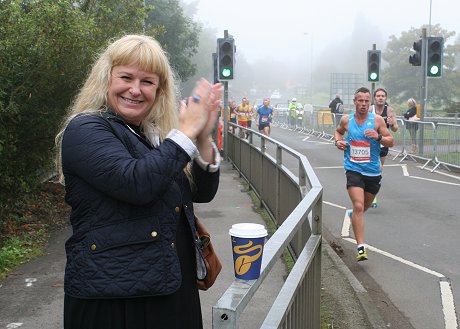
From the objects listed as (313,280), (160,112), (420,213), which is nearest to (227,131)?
(420,213)

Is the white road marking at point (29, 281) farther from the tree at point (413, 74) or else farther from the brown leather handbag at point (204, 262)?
the tree at point (413, 74)

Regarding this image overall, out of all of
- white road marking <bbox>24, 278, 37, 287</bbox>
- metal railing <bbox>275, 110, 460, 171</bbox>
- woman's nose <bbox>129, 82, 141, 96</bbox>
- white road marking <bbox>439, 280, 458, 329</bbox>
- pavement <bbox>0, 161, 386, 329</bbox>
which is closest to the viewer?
woman's nose <bbox>129, 82, 141, 96</bbox>

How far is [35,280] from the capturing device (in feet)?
17.5

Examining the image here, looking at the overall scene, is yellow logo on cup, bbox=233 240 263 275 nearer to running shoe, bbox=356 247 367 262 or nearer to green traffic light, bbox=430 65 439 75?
running shoe, bbox=356 247 367 262

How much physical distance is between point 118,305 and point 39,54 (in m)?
5.08

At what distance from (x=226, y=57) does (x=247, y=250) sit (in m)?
13.2

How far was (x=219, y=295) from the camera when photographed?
193 inches

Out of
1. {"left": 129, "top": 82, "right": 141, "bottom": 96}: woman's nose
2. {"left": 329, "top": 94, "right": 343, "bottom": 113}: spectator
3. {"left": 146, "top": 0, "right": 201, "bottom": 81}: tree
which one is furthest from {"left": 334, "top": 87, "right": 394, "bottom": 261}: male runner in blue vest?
{"left": 146, "top": 0, "right": 201, "bottom": 81}: tree

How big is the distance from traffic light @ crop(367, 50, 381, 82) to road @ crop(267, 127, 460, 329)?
→ 652cm

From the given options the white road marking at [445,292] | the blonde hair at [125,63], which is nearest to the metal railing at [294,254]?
the blonde hair at [125,63]

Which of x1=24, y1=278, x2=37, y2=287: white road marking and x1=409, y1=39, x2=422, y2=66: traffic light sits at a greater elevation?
x1=409, y1=39, x2=422, y2=66: traffic light

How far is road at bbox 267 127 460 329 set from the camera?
505cm

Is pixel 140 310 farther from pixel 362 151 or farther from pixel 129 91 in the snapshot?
pixel 362 151

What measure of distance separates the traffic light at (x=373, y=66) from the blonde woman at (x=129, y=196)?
1731cm
